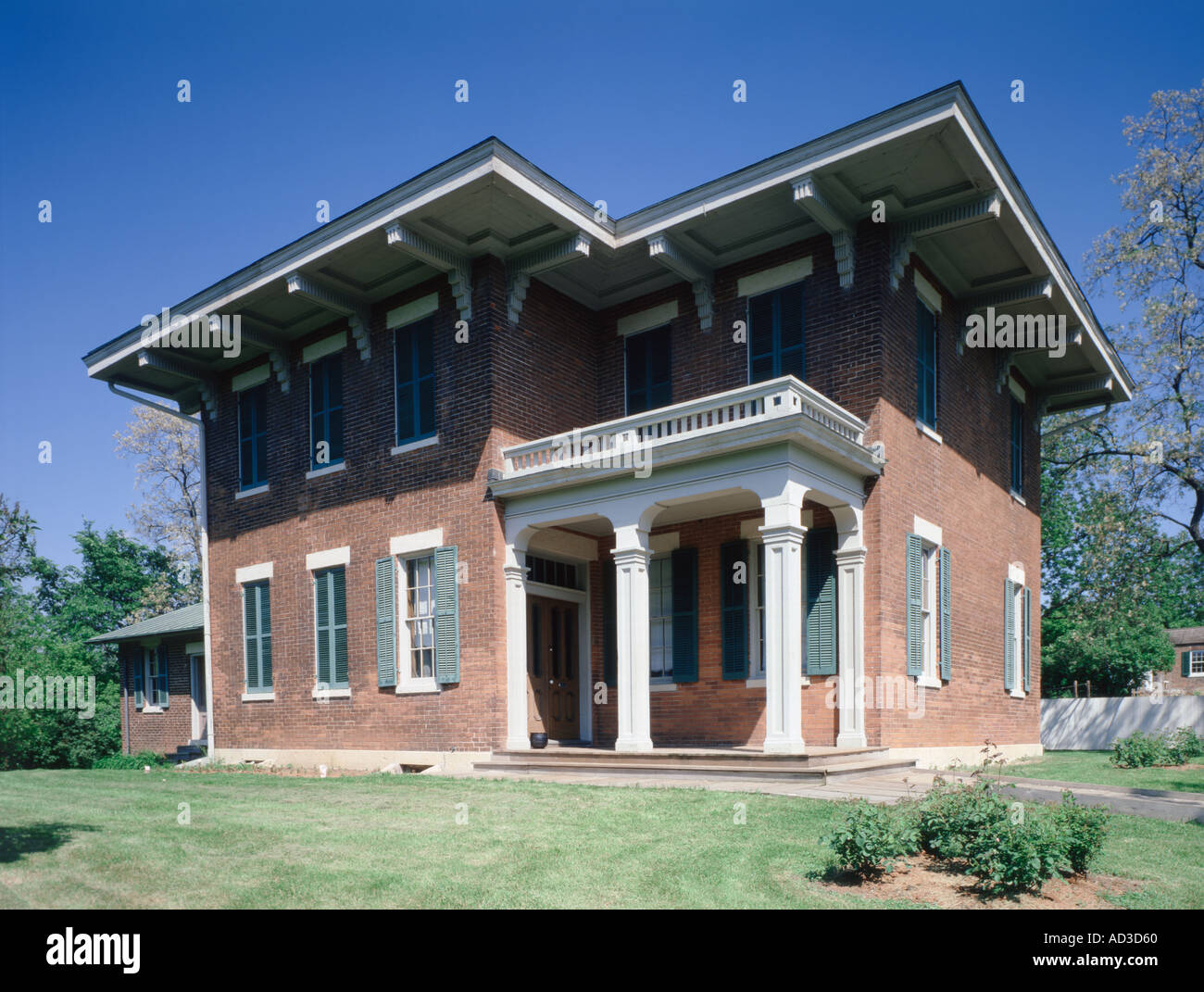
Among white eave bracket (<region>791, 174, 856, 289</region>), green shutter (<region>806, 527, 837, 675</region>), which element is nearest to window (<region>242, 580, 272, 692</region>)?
green shutter (<region>806, 527, 837, 675</region>)

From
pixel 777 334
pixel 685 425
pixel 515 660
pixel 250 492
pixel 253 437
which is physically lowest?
pixel 515 660

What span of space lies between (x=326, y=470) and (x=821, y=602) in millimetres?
9454

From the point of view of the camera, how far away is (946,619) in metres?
16.4

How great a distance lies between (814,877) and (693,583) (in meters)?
9.19

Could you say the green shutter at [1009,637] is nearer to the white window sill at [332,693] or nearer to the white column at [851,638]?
the white column at [851,638]

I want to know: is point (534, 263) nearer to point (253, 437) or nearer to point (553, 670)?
point (553, 670)

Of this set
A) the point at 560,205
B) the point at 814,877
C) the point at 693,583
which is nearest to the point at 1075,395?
the point at 693,583

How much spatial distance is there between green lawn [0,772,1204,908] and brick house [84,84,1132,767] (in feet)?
12.3

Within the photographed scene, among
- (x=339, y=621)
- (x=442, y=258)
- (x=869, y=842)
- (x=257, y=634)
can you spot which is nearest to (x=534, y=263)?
(x=442, y=258)

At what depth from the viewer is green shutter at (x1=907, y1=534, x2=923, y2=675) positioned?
49.3 feet

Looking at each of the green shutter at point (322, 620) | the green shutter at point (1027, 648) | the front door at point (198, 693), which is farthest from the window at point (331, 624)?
the green shutter at point (1027, 648)

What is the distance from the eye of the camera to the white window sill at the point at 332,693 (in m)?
17.8

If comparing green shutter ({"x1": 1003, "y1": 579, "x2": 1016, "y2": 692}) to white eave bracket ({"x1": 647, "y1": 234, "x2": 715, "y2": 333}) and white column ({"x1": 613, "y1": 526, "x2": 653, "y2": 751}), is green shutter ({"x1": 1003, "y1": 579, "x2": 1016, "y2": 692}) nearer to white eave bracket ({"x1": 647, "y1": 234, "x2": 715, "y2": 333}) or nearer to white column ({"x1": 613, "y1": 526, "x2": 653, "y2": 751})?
white eave bracket ({"x1": 647, "y1": 234, "x2": 715, "y2": 333})
